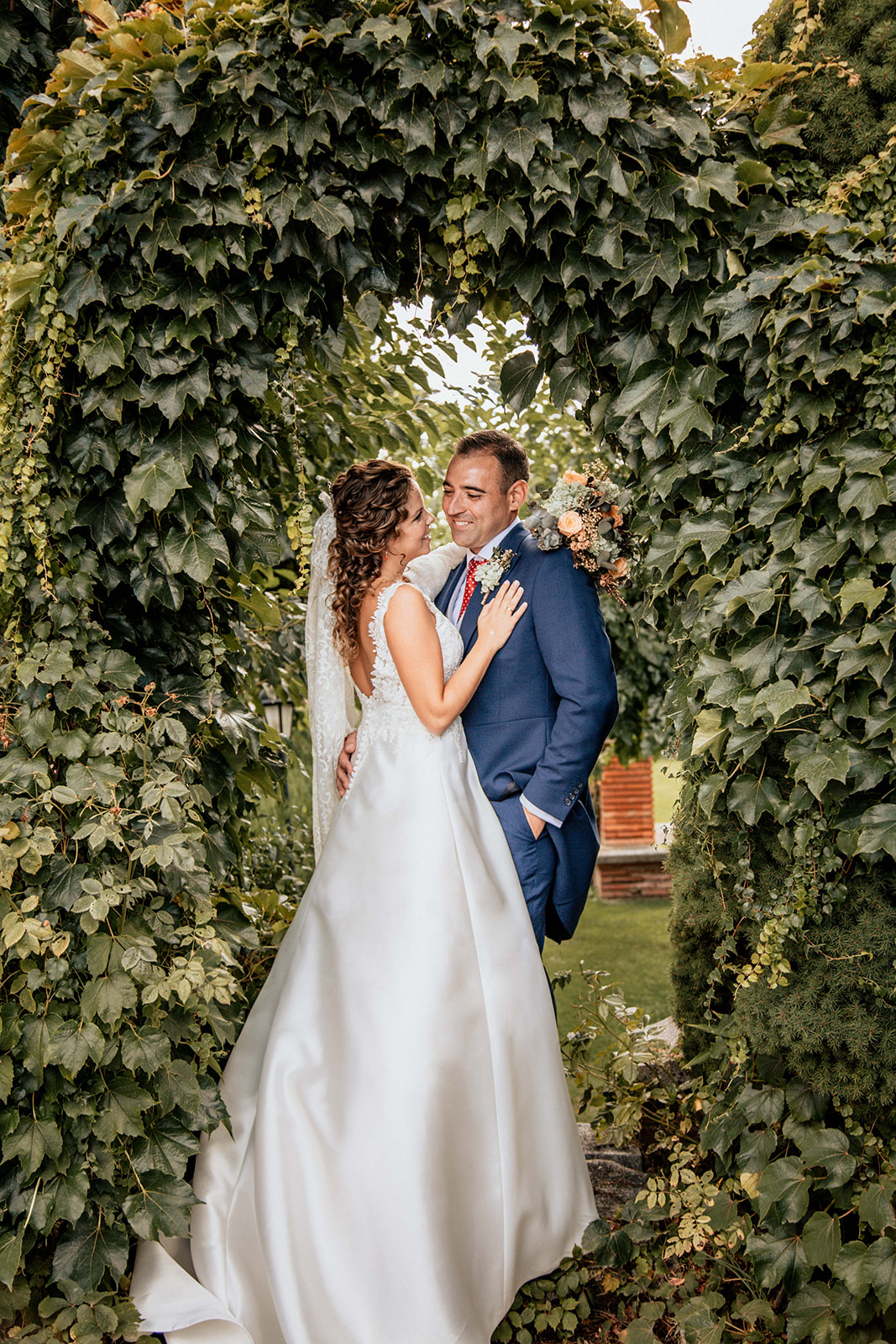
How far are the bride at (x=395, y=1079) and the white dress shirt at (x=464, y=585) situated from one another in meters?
0.12

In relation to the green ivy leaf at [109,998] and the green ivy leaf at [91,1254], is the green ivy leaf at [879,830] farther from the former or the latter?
the green ivy leaf at [91,1254]

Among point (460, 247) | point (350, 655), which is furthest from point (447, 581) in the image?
point (460, 247)

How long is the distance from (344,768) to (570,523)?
1136 millimetres

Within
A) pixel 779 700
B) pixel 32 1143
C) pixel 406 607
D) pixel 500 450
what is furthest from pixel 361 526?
pixel 32 1143

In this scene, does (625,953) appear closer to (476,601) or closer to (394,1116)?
(476,601)

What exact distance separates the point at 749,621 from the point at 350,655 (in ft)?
4.51

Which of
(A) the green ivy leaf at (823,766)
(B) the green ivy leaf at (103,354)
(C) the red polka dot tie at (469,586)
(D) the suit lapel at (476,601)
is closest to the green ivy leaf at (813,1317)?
(A) the green ivy leaf at (823,766)

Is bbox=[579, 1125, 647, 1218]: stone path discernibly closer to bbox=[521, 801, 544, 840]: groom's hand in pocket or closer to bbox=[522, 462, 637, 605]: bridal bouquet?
bbox=[521, 801, 544, 840]: groom's hand in pocket

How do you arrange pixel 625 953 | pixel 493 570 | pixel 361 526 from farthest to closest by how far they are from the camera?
pixel 625 953 → pixel 361 526 → pixel 493 570

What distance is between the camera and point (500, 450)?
3.11 m

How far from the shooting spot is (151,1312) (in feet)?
8.07

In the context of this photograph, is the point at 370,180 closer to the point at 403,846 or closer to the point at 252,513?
the point at 252,513

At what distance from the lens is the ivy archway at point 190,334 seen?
234 centimetres

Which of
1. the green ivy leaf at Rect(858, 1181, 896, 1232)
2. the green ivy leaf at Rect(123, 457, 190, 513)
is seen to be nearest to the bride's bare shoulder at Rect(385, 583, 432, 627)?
the green ivy leaf at Rect(123, 457, 190, 513)
